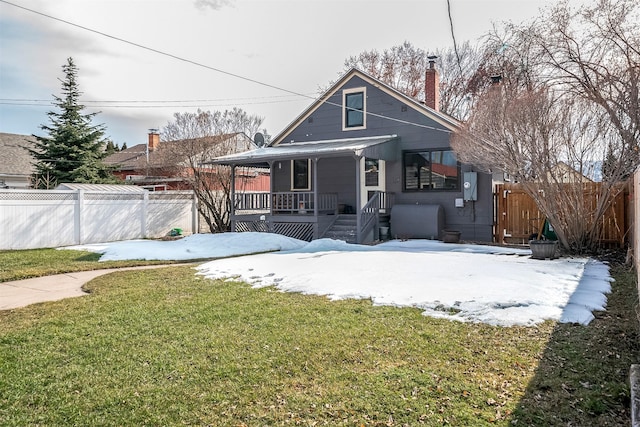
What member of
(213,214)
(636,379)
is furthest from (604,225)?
(213,214)

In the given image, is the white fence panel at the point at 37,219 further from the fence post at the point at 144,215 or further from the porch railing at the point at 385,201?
the porch railing at the point at 385,201

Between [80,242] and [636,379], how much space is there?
48.5 feet

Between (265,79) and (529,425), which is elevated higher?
(265,79)

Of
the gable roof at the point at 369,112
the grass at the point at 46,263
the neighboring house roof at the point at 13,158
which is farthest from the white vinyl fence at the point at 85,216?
the neighboring house roof at the point at 13,158

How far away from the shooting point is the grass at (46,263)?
8945 mm

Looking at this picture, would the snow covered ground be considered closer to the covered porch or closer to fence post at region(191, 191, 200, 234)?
the covered porch

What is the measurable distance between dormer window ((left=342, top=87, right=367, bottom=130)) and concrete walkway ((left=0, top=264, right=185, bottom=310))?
10278mm

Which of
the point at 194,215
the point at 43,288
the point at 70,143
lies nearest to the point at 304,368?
the point at 43,288

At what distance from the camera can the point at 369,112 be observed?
16062 mm

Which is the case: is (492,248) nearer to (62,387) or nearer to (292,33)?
(292,33)

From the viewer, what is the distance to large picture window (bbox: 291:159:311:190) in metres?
17.3

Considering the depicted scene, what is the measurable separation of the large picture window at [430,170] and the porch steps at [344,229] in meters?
2.37

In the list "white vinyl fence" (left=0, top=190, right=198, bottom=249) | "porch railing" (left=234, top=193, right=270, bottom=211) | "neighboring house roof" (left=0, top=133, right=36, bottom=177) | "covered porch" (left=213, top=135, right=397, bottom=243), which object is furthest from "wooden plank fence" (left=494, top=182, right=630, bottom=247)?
"neighboring house roof" (left=0, top=133, right=36, bottom=177)

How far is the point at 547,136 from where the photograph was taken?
387 inches
